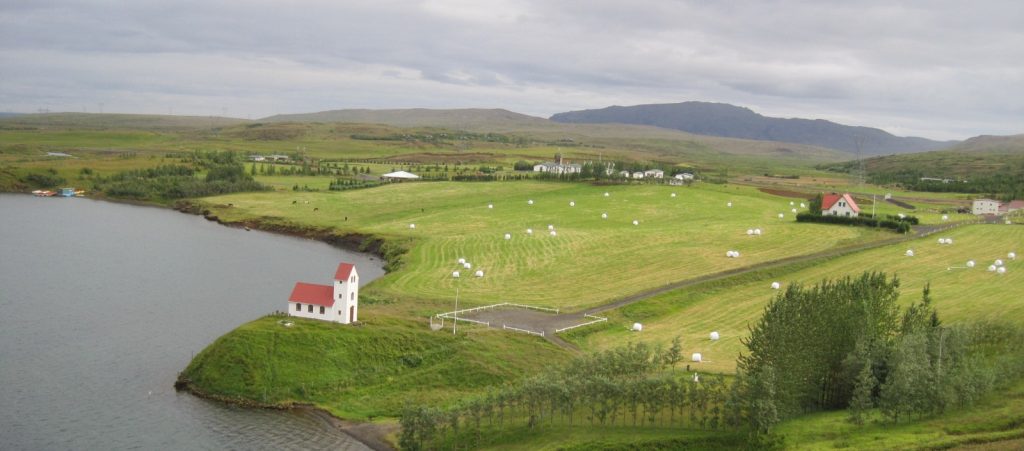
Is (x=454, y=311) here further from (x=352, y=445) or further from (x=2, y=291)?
(x=2, y=291)

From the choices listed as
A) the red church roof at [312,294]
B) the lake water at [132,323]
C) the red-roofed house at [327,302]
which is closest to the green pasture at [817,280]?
the red-roofed house at [327,302]

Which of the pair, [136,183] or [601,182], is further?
[136,183]

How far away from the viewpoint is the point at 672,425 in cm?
4338

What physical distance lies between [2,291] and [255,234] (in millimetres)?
43640

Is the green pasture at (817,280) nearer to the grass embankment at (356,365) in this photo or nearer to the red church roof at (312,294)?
the grass embankment at (356,365)

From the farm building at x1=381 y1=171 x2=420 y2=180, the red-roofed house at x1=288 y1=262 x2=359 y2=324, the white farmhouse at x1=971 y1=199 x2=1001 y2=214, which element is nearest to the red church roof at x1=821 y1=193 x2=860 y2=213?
the white farmhouse at x1=971 y1=199 x2=1001 y2=214

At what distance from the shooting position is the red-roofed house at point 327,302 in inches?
2167

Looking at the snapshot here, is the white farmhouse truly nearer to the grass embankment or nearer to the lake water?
the lake water

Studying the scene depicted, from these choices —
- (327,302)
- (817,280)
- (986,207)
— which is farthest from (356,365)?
(986,207)

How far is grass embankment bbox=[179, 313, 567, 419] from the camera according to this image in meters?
49.7

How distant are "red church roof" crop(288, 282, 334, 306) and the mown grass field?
12.3 m

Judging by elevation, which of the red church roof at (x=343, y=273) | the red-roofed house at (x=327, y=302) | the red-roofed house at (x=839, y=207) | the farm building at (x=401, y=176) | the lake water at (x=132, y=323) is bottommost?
the lake water at (x=132, y=323)

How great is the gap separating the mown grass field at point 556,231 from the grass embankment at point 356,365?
1234 cm

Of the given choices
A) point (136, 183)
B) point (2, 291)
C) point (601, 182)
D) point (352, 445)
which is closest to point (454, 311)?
point (352, 445)
